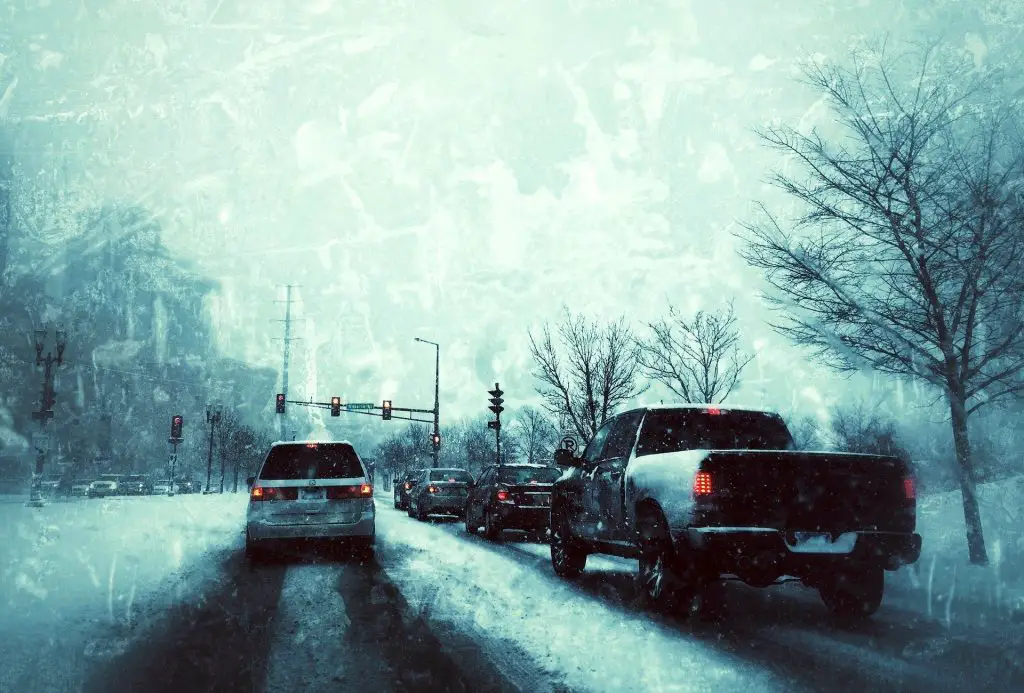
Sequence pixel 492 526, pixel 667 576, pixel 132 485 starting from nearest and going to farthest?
1. pixel 667 576
2. pixel 492 526
3. pixel 132 485

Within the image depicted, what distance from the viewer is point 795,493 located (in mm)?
7227

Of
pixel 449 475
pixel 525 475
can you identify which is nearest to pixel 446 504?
pixel 449 475

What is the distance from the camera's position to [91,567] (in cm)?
1202

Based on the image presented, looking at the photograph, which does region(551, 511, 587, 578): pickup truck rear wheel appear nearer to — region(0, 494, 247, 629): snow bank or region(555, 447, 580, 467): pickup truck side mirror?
region(555, 447, 580, 467): pickup truck side mirror

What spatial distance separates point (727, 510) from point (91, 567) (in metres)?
9.26

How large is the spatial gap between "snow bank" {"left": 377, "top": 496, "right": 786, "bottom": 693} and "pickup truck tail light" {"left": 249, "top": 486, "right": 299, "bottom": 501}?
5.62ft

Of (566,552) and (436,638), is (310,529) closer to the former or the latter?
(566,552)

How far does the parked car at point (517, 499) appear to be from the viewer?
57.0 feet

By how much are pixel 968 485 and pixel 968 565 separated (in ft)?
3.59

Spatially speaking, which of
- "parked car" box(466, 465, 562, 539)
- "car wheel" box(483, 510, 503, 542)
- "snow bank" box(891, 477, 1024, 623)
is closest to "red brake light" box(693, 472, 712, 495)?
"snow bank" box(891, 477, 1024, 623)

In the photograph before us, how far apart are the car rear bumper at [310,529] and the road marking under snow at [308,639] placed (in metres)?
2.19

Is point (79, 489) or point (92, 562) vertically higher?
point (92, 562)

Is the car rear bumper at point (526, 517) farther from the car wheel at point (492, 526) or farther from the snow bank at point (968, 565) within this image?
the snow bank at point (968, 565)

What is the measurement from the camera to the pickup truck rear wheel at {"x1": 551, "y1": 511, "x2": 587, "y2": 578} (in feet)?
36.0
